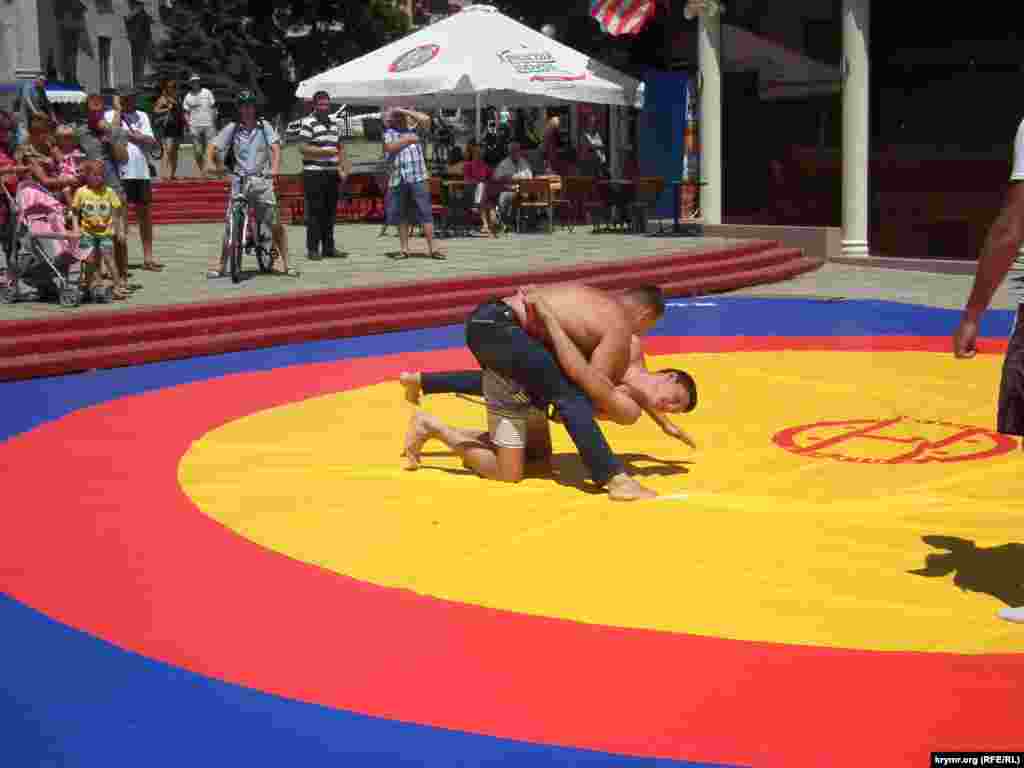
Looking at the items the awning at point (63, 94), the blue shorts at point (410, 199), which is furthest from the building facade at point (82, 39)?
the blue shorts at point (410, 199)

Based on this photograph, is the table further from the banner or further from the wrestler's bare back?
the wrestler's bare back

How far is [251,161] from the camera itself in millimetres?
14516

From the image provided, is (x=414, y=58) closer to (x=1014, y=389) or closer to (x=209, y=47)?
(x=1014, y=389)

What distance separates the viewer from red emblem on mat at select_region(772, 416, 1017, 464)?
727cm

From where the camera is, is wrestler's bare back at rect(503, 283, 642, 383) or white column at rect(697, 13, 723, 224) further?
white column at rect(697, 13, 723, 224)

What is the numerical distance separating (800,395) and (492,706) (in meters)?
5.41

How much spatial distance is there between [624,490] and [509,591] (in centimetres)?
130

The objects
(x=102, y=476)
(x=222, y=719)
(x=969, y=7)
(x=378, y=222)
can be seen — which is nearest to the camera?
(x=222, y=719)

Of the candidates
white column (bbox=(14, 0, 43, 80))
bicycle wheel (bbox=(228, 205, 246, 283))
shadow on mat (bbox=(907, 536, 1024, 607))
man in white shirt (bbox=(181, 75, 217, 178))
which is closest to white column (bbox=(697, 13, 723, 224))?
bicycle wheel (bbox=(228, 205, 246, 283))

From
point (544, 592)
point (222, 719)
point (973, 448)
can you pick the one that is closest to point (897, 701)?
point (544, 592)

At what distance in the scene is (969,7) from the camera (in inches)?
720

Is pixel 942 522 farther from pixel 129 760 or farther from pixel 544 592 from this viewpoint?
pixel 129 760

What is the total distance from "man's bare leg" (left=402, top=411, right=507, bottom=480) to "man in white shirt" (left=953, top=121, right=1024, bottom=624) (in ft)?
9.11

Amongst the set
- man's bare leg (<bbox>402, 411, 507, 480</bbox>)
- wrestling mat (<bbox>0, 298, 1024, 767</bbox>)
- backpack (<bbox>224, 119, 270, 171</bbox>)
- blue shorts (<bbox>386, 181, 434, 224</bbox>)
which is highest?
backpack (<bbox>224, 119, 270, 171</bbox>)
